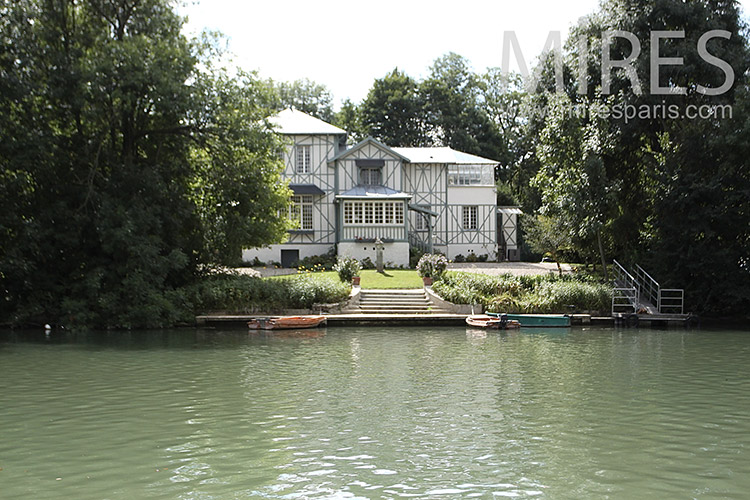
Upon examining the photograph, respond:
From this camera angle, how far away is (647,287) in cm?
2456

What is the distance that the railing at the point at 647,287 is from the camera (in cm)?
2350

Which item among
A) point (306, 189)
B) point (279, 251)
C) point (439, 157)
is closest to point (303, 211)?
point (306, 189)

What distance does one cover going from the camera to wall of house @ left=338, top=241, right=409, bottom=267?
36.8 m

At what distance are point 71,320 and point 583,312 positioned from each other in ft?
53.7

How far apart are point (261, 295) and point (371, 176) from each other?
18097 millimetres

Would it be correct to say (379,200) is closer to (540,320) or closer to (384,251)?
(384,251)

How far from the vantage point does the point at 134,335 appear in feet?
64.6

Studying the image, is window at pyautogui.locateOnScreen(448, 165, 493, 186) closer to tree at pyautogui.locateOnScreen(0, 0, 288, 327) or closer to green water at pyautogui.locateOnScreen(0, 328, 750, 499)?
tree at pyautogui.locateOnScreen(0, 0, 288, 327)

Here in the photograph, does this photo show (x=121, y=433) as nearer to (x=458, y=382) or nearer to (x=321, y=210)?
(x=458, y=382)

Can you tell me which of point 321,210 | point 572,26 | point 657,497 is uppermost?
point 572,26

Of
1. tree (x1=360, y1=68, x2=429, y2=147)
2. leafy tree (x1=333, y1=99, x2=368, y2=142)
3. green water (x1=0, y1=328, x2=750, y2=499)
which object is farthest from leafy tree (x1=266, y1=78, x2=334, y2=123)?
green water (x1=0, y1=328, x2=750, y2=499)

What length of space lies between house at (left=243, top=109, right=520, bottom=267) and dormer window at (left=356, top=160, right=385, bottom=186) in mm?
58

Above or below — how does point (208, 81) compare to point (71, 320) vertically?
above

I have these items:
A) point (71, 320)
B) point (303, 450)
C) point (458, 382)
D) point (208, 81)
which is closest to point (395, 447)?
point (303, 450)
